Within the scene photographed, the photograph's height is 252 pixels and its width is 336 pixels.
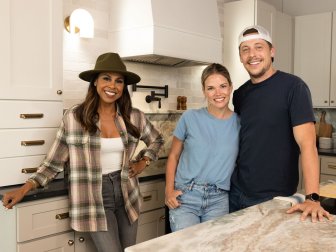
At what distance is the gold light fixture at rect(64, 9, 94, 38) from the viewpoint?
2738mm

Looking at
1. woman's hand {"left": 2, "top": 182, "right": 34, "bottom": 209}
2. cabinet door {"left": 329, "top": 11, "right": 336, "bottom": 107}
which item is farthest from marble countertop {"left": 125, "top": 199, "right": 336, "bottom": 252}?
cabinet door {"left": 329, "top": 11, "right": 336, "bottom": 107}

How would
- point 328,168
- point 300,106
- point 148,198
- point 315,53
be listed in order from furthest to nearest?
point 315,53 → point 328,168 → point 148,198 → point 300,106

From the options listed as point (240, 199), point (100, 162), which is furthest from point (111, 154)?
point (240, 199)

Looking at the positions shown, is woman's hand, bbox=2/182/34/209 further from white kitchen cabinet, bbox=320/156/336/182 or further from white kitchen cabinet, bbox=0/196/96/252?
white kitchen cabinet, bbox=320/156/336/182

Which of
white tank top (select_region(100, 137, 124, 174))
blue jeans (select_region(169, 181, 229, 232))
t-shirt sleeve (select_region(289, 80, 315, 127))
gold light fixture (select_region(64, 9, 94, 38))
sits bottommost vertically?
blue jeans (select_region(169, 181, 229, 232))

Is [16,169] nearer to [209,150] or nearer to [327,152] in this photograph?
[209,150]

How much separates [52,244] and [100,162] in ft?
1.91

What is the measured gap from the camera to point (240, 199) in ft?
6.20

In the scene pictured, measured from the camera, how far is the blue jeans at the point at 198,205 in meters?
1.86

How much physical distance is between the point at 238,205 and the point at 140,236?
105cm

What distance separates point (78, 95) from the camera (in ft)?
9.44

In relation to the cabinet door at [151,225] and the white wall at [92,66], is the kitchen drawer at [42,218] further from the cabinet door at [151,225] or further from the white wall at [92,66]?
the white wall at [92,66]

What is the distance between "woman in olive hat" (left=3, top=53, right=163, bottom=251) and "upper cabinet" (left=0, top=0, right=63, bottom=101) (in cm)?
29

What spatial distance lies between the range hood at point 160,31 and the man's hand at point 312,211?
6.09 ft
